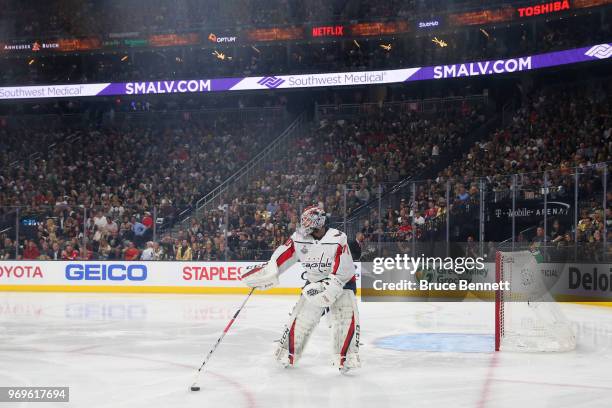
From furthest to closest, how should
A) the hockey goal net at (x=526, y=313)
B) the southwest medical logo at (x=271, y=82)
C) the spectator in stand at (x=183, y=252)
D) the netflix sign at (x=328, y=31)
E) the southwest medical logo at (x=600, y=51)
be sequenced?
the netflix sign at (x=328, y=31) → the southwest medical logo at (x=271, y=82) → the southwest medical logo at (x=600, y=51) → the spectator in stand at (x=183, y=252) → the hockey goal net at (x=526, y=313)

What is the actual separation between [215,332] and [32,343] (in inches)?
102

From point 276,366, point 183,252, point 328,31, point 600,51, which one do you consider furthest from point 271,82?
point 276,366

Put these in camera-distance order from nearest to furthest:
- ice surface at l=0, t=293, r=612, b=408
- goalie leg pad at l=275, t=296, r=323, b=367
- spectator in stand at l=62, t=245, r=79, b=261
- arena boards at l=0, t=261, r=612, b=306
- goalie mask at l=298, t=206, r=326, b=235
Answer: ice surface at l=0, t=293, r=612, b=408 < goalie mask at l=298, t=206, r=326, b=235 < goalie leg pad at l=275, t=296, r=323, b=367 < arena boards at l=0, t=261, r=612, b=306 < spectator in stand at l=62, t=245, r=79, b=261

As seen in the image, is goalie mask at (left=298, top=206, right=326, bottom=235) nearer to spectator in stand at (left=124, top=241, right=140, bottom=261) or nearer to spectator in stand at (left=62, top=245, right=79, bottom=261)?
spectator in stand at (left=124, top=241, right=140, bottom=261)

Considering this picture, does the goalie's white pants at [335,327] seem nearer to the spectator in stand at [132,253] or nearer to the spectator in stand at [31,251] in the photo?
the spectator in stand at [132,253]

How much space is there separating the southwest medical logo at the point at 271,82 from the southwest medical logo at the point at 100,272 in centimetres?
1235

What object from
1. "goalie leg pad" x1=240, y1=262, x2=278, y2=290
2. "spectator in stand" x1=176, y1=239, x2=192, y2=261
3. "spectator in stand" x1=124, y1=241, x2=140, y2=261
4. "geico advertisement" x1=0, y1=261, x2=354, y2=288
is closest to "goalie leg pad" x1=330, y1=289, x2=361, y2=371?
"goalie leg pad" x1=240, y1=262, x2=278, y2=290

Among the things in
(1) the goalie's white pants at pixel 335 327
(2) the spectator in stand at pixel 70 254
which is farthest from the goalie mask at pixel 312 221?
(2) the spectator in stand at pixel 70 254

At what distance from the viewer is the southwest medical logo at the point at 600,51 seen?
77.4ft

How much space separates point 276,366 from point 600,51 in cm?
1909

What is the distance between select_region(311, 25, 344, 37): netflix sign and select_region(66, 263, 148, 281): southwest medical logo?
1427 cm

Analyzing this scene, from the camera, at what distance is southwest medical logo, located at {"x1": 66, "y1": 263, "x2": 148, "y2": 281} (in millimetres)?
19594

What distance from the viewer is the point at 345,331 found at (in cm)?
813

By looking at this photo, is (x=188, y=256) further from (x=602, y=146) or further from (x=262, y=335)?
(x=602, y=146)
